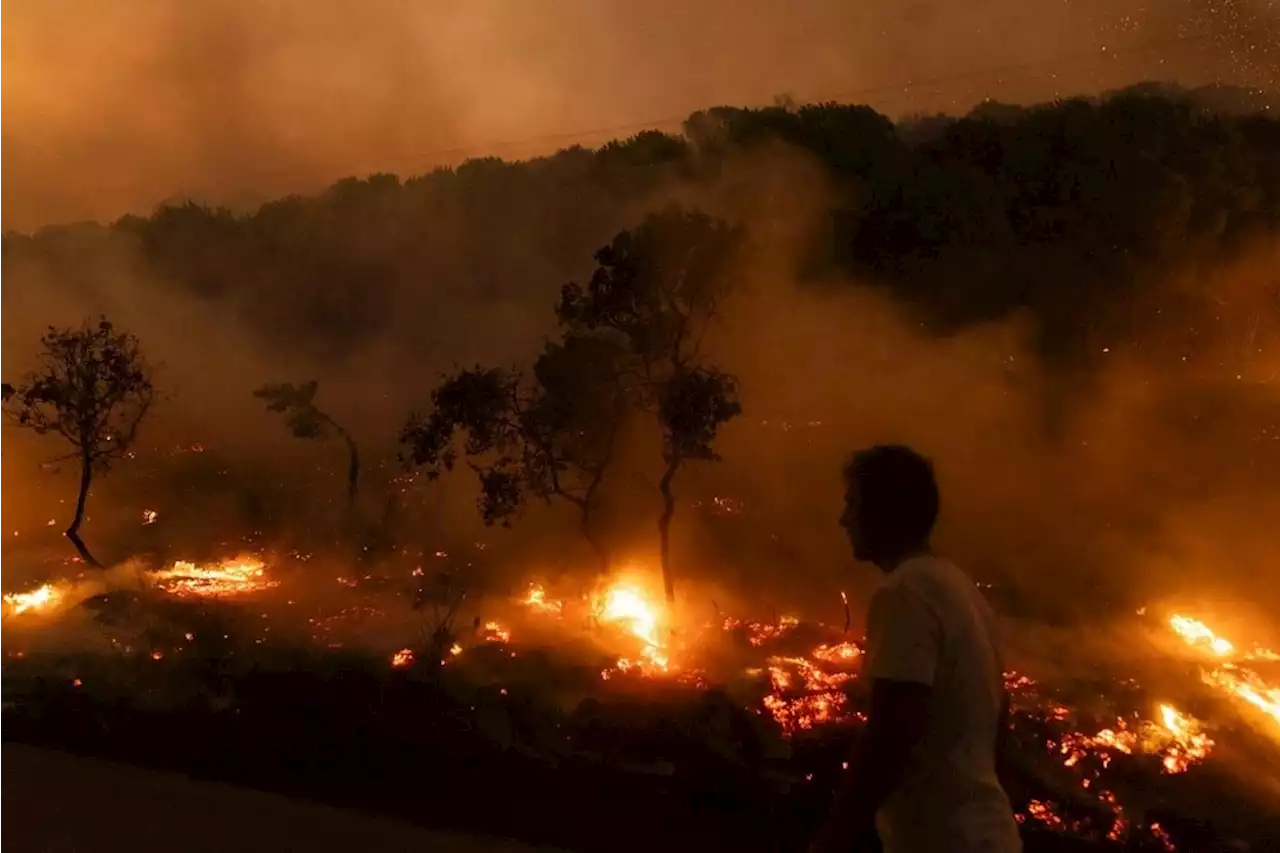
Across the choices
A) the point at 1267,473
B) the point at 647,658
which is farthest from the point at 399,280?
the point at 1267,473

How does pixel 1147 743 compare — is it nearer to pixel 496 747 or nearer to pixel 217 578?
pixel 496 747

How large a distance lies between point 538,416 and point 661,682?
9.43ft

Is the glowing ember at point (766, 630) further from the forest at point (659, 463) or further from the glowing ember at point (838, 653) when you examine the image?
the glowing ember at point (838, 653)

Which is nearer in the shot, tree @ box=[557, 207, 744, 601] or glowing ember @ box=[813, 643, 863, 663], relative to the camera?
glowing ember @ box=[813, 643, 863, 663]

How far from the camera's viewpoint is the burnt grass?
16.9ft

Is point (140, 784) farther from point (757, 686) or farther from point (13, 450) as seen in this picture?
point (13, 450)

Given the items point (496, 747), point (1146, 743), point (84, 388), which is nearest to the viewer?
point (496, 747)

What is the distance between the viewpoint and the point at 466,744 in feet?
19.7

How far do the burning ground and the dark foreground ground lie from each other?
1609mm

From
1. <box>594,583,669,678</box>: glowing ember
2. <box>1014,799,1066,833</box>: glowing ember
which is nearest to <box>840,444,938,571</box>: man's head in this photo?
<box>1014,799,1066,833</box>: glowing ember

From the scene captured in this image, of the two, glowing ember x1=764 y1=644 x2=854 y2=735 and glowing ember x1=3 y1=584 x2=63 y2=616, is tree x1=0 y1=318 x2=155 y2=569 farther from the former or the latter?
glowing ember x1=764 y1=644 x2=854 y2=735

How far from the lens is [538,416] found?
344 inches

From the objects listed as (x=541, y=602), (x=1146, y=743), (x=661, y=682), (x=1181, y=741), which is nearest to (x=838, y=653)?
(x=661, y=682)

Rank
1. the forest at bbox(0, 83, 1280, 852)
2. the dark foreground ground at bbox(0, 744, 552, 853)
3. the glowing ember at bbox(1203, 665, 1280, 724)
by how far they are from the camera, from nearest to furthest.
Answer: the dark foreground ground at bbox(0, 744, 552, 853), the forest at bbox(0, 83, 1280, 852), the glowing ember at bbox(1203, 665, 1280, 724)
